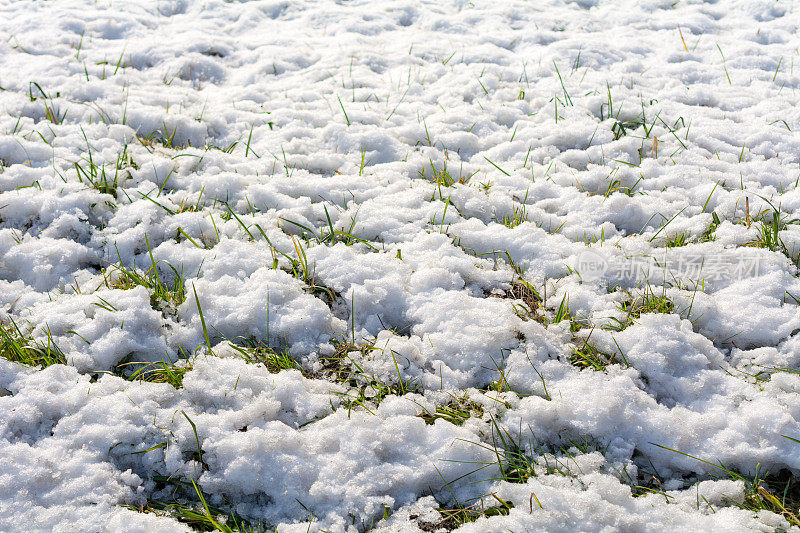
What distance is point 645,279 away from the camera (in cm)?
260

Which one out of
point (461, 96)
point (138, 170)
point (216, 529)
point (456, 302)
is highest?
point (461, 96)

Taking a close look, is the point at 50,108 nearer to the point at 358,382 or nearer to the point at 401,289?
the point at 401,289

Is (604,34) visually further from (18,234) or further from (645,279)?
(18,234)

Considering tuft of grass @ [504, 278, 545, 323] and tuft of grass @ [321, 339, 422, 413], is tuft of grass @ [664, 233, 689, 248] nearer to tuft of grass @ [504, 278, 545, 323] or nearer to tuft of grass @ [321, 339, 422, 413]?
tuft of grass @ [504, 278, 545, 323]

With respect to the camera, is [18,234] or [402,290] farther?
[18,234]

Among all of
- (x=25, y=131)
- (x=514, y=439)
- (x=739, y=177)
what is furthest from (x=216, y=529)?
(x=739, y=177)

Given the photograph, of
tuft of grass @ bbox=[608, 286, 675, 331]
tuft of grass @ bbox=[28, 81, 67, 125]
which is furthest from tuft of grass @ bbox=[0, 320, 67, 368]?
tuft of grass @ bbox=[608, 286, 675, 331]

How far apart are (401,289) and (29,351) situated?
1.61 m

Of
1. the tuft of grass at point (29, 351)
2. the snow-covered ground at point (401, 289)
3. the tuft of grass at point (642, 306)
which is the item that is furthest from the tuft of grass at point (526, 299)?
the tuft of grass at point (29, 351)

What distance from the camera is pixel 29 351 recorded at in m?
2.21

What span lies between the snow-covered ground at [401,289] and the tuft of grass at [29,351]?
2cm

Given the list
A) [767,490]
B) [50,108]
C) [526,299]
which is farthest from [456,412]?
[50,108]

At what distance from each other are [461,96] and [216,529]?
3396 millimetres

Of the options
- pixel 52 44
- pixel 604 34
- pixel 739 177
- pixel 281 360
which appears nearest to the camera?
pixel 281 360
